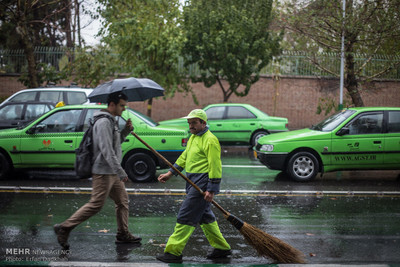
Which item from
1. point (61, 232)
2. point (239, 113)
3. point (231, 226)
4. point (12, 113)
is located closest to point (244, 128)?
point (239, 113)

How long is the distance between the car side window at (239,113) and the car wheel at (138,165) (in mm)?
6927

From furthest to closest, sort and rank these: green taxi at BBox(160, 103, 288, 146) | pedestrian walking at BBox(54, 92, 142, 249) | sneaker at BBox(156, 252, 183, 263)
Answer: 1. green taxi at BBox(160, 103, 288, 146)
2. pedestrian walking at BBox(54, 92, 142, 249)
3. sneaker at BBox(156, 252, 183, 263)

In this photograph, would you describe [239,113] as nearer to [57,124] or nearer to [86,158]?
[57,124]

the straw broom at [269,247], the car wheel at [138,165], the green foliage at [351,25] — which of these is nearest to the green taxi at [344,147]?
the car wheel at [138,165]

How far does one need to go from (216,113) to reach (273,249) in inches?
451

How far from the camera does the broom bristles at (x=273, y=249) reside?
16.5 feet

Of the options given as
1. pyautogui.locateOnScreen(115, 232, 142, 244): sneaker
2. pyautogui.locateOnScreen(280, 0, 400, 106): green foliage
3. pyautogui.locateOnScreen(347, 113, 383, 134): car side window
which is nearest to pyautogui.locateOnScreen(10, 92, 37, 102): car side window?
pyautogui.locateOnScreen(280, 0, 400, 106): green foliage

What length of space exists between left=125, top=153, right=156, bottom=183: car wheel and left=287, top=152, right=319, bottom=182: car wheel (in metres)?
3.00

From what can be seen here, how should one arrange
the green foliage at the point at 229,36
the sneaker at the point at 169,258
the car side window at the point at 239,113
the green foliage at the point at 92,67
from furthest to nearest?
the green foliage at the point at 92,67 → the green foliage at the point at 229,36 → the car side window at the point at 239,113 → the sneaker at the point at 169,258

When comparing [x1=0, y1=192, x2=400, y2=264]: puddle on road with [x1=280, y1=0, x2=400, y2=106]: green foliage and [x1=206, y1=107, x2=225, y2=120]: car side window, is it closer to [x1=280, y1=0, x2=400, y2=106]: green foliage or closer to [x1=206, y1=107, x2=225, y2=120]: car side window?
[x1=280, y1=0, x2=400, y2=106]: green foliage

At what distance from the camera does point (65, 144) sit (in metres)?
9.62

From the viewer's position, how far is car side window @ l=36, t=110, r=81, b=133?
9719 millimetres

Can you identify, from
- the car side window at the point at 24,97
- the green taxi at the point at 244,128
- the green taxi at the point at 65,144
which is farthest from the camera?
the green taxi at the point at 244,128

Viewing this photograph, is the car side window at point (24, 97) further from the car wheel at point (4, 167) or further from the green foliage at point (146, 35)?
the green foliage at point (146, 35)
